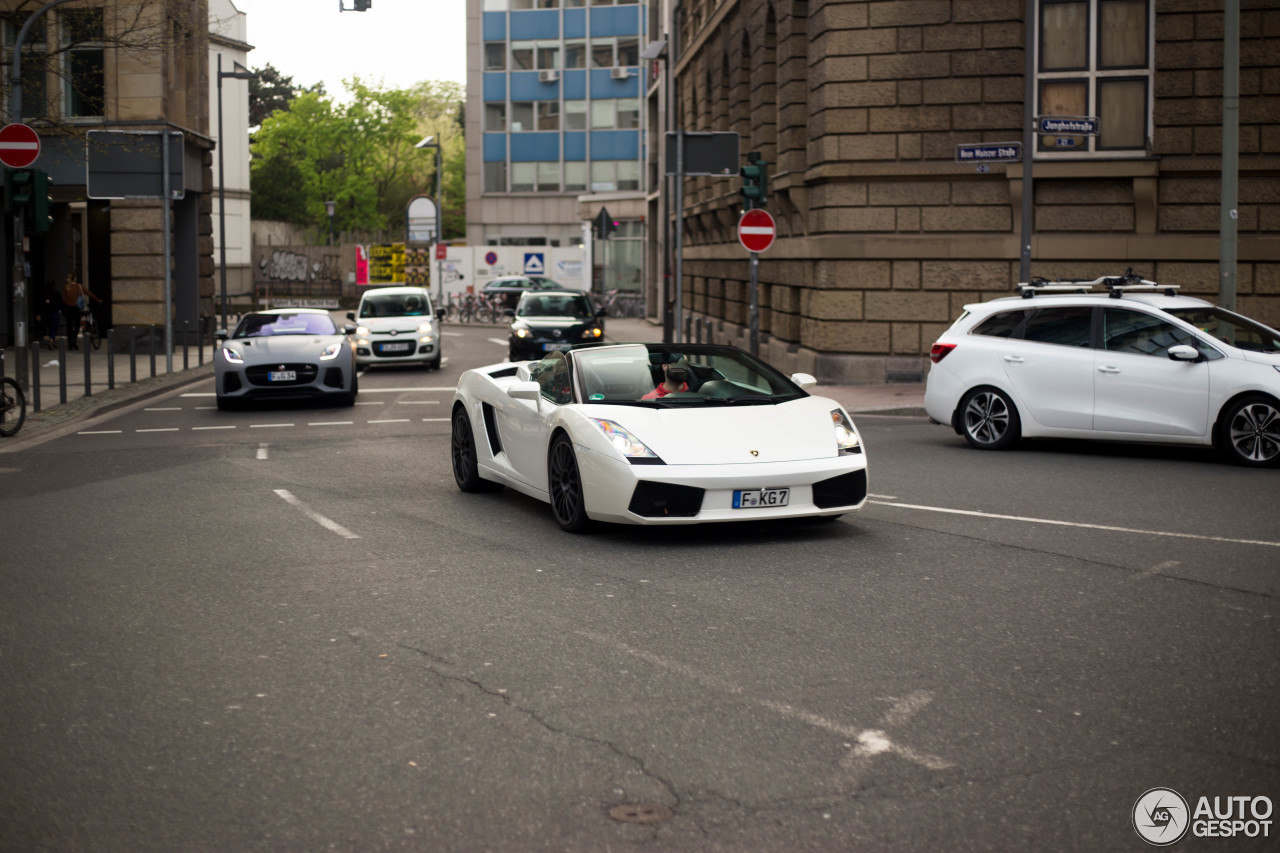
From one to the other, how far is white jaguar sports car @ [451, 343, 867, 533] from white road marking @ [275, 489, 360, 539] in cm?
130

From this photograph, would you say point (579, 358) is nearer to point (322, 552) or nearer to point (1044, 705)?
point (322, 552)

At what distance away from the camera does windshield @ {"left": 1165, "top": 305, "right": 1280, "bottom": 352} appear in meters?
13.3

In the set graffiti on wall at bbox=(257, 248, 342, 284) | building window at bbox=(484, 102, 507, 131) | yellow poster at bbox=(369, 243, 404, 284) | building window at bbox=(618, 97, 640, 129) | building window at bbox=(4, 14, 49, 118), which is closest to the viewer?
building window at bbox=(4, 14, 49, 118)

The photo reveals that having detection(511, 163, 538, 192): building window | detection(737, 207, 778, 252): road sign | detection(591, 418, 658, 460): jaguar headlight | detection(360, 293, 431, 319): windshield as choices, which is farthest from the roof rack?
detection(511, 163, 538, 192): building window

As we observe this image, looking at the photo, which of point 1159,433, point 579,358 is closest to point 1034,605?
point 579,358

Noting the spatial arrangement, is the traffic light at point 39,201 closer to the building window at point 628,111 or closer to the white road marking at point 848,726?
the white road marking at point 848,726

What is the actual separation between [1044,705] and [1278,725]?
Answer: 2.56 feet

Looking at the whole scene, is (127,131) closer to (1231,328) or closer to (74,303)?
(74,303)

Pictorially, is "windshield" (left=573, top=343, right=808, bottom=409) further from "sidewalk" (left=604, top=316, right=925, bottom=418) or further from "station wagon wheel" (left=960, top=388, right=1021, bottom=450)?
"sidewalk" (left=604, top=316, right=925, bottom=418)

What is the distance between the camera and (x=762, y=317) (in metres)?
30.7

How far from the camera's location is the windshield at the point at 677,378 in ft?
31.9

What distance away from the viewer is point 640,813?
4387mm

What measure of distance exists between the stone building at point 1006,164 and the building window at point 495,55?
58.0 m

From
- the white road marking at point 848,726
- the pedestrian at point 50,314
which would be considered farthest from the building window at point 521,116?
the white road marking at point 848,726
